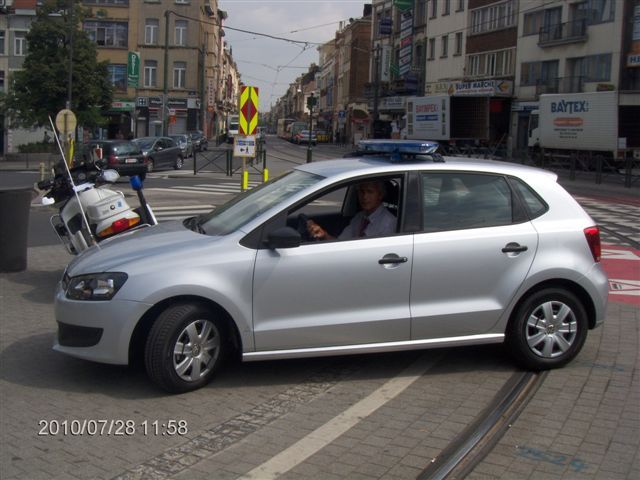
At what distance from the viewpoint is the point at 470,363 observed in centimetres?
619

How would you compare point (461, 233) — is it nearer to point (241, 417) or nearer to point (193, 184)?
point (241, 417)

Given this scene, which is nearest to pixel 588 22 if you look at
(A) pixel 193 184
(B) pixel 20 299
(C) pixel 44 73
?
(A) pixel 193 184

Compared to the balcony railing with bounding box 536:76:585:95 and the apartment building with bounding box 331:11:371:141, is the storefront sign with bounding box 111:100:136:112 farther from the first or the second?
the balcony railing with bounding box 536:76:585:95

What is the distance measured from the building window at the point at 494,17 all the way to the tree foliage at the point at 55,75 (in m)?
26.1

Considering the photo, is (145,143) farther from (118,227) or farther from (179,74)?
(179,74)

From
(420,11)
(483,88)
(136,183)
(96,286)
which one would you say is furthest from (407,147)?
(420,11)

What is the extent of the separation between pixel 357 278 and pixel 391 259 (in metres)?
0.29

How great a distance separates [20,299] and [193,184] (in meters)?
17.6

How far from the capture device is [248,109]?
16578mm

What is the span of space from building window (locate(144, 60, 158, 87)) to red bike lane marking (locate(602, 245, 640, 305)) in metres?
54.9

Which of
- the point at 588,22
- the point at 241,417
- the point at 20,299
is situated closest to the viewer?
the point at 241,417

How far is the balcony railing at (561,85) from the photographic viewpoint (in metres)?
42.8

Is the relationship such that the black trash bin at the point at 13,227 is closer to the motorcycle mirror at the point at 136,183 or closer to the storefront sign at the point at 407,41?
the motorcycle mirror at the point at 136,183

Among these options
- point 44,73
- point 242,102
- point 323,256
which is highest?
point 44,73
